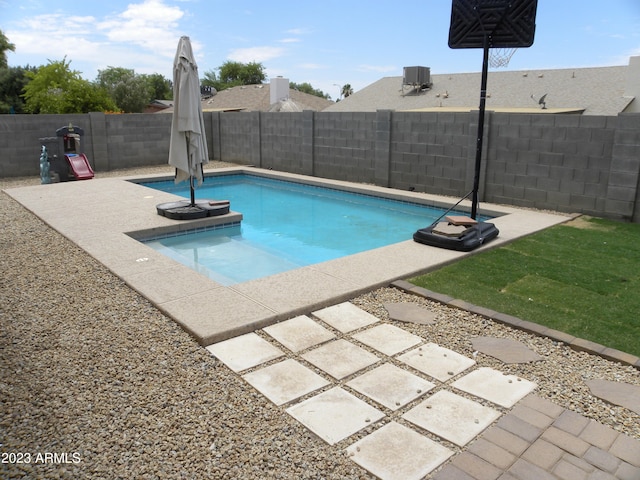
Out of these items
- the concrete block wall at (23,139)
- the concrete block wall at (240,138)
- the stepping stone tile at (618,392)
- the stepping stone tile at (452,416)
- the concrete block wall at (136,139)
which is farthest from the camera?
the concrete block wall at (240,138)

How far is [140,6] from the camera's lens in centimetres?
657

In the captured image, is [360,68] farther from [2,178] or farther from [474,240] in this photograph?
[474,240]

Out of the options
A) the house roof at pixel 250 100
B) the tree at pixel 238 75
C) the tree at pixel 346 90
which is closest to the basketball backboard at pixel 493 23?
the house roof at pixel 250 100

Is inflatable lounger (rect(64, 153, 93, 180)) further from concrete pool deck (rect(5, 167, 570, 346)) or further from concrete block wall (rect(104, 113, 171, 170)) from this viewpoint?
concrete pool deck (rect(5, 167, 570, 346))

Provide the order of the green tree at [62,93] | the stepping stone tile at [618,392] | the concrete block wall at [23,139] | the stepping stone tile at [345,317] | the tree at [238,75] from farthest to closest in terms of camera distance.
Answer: the tree at [238,75], the green tree at [62,93], the concrete block wall at [23,139], the stepping stone tile at [345,317], the stepping stone tile at [618,392]

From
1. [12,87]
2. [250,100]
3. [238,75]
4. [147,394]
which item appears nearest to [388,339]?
[147,394]

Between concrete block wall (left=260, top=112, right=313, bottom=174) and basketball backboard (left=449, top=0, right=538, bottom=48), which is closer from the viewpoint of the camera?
basketball backboard (left=449, top=0, right=538, bottom=48)

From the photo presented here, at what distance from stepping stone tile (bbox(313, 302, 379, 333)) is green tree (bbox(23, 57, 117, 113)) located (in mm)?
23716

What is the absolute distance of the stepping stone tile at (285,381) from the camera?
A: 3.17 m

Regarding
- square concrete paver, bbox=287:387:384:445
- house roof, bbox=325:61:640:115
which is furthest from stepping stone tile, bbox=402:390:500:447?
house roof, bbox=325:61:640:115

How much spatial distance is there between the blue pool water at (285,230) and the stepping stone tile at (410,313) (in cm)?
217

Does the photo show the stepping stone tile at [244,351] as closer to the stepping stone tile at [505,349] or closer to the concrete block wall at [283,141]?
the stepping stone tile at [505,349]

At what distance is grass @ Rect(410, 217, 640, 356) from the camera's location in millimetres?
4219

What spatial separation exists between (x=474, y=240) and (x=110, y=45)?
1094cm
